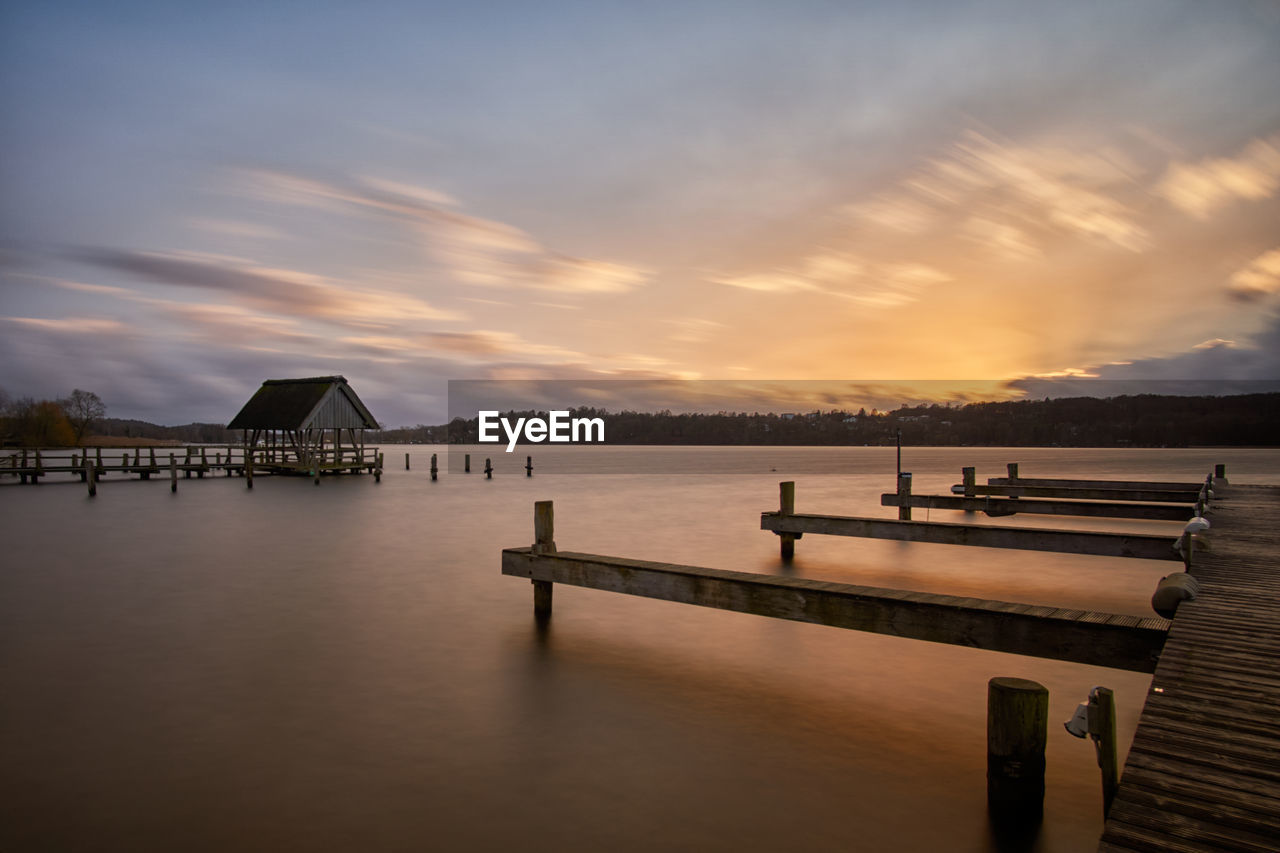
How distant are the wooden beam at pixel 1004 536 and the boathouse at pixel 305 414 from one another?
40.0 m

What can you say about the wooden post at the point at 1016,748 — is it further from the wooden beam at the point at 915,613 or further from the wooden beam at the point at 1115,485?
the wooden beam at the point at 1115,485

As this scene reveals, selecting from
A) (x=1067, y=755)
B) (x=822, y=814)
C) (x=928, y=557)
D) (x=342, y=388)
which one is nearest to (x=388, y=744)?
(x=822, y=814)

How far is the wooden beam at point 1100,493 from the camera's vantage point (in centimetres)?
2239

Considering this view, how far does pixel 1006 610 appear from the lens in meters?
6.37

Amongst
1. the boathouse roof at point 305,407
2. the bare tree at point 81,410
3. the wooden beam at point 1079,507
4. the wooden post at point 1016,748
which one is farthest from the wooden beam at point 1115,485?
the bare tree at point 81,410

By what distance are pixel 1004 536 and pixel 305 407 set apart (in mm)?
44832

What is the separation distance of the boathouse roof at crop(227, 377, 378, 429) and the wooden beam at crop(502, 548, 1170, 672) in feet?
142

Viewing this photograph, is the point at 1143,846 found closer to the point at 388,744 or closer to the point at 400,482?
the point at 388,744

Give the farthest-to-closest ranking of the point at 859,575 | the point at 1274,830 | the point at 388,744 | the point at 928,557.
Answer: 1. the point at 928,557
2. the point at 859,575
3. the point at 388,744
4. the point at 1274,830

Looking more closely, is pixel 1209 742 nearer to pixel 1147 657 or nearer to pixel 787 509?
pixel 1147 657

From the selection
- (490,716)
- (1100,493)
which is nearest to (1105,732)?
(490,716)

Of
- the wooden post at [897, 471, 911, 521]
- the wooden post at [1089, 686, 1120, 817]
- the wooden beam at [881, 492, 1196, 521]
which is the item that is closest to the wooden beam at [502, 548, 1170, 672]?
the wooden post at [1089, 686, 1120, 817]

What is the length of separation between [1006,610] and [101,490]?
4728cm

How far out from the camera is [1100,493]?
75.6 ft
